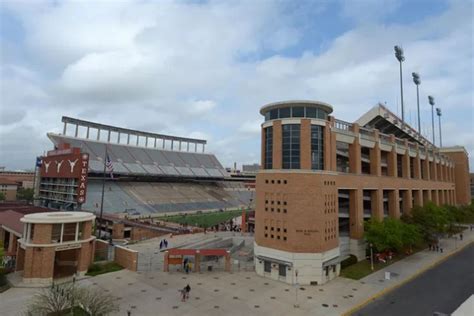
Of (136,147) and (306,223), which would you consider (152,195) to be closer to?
(136,147)

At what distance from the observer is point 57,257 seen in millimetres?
32938

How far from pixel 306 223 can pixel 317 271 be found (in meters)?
4.67

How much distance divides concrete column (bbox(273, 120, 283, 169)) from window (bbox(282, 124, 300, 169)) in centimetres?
42

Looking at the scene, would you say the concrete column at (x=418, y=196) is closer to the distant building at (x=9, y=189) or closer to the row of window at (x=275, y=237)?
the row of window at (x=275, y=237)

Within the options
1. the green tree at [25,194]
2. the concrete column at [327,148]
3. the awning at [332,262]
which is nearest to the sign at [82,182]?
the green tree at [25,194]

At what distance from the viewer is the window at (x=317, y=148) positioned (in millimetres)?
31172

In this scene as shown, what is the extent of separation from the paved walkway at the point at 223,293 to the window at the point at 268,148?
38.9 ft

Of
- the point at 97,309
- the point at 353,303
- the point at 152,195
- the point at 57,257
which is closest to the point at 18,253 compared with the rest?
the point at 57,257

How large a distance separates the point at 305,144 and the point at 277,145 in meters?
2.99

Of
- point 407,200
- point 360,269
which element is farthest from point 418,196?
point 360,269

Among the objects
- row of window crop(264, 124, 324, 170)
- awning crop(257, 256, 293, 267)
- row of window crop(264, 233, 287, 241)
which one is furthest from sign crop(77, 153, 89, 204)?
row of window crop(264, 124, 324, 170)

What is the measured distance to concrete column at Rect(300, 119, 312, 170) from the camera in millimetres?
30609

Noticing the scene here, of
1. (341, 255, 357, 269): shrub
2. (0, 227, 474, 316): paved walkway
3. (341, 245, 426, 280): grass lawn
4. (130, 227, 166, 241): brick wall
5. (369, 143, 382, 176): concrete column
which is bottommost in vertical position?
(0, 227, 474, 316): paved walkway

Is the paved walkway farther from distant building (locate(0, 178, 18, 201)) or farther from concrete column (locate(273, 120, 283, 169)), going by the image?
distant building (locate(0, 178, 18, 201))
